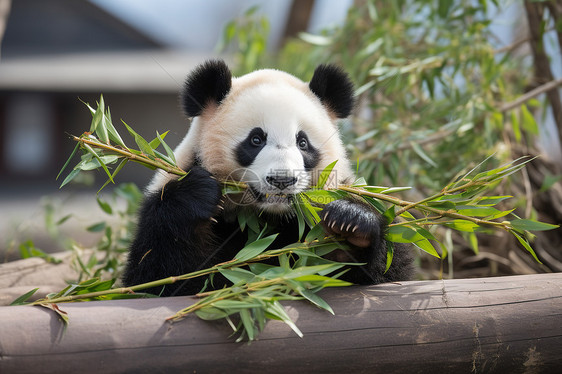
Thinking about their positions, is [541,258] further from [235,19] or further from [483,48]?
[235,19]

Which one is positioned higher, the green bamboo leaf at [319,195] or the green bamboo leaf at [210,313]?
the green bamboo leaf at [319,195]

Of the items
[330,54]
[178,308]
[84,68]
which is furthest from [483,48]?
[84,68]

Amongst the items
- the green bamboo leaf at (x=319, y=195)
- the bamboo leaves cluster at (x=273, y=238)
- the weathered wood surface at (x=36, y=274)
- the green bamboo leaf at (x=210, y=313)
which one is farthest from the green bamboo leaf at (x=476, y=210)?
the weathered wood surface at (x=36, y=274)

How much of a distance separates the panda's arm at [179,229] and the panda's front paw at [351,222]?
0.30 m

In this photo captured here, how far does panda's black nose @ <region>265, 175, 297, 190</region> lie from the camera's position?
4.30 feet

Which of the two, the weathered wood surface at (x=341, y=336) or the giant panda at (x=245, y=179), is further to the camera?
the giant panda at (x=245, y=179)

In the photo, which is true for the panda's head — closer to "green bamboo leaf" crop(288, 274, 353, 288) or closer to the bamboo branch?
"green bamboo leaf" crop(288, 274, 353, 288)

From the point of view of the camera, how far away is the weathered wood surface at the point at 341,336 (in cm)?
102

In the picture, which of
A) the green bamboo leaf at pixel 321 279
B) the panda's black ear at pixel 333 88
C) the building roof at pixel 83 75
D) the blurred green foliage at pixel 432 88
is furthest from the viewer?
the building roof at pixel 83 75

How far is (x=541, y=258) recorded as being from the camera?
2.72 metres

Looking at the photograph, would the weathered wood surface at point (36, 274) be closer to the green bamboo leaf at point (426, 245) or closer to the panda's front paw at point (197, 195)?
the panda's front paw at point (197, 195)

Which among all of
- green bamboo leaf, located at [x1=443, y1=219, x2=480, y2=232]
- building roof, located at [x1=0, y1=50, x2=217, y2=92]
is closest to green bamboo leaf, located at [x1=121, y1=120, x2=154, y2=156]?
green bamboo leaf, located at [x1=443, y1=219, x2=480, y2=232]

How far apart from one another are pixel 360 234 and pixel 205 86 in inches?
25.8

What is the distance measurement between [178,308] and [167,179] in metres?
0.55
